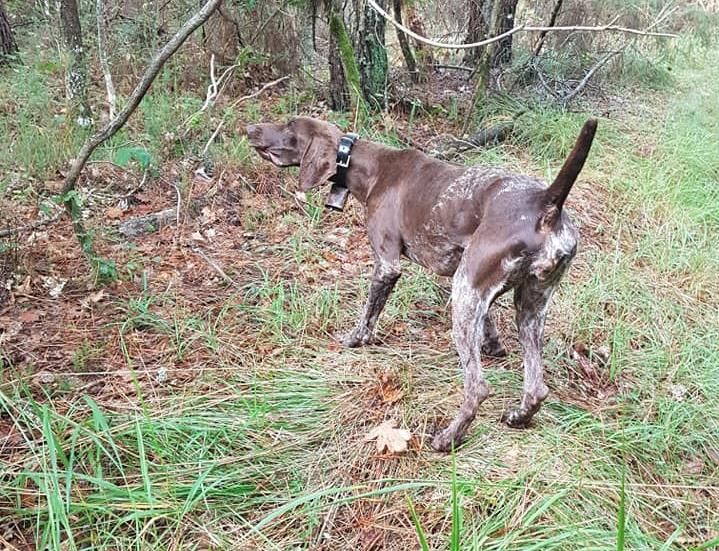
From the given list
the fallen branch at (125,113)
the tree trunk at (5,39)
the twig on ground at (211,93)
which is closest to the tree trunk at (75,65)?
the twig on ground at (211,93)

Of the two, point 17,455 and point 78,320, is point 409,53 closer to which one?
point 78,320

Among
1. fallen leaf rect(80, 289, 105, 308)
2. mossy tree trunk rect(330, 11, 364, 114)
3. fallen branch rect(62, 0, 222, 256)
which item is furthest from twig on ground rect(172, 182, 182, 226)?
mossy tree trunk rect(330, 11, 364, 114)

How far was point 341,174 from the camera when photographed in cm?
369

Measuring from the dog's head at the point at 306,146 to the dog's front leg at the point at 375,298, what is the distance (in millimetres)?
621

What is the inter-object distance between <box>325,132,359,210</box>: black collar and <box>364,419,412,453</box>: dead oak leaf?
141 cm

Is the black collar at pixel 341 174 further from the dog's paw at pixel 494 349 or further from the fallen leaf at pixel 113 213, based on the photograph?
the fallen leaf at pixel 113 213

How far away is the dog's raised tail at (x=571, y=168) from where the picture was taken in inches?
92.9

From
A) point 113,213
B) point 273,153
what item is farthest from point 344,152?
point 113,213

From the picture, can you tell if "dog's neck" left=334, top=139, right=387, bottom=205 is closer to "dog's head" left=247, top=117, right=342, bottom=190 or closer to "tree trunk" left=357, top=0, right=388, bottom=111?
"dog's head" left=247, top=117, right=342, bottom=190

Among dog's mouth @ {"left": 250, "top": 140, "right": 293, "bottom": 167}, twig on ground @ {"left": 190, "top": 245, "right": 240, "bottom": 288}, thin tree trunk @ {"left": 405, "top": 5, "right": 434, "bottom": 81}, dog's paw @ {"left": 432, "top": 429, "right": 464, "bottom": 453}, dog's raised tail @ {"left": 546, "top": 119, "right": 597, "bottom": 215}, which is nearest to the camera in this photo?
dog's raised tail @ {"left": 546, "top": 119, "right": 597, "bottom": 215}

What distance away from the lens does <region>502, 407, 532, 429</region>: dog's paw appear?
2.96 metres

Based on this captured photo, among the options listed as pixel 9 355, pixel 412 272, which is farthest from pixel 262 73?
pixel 9 355

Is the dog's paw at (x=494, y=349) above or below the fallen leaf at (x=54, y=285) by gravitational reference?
below

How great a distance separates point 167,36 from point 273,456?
608cm
